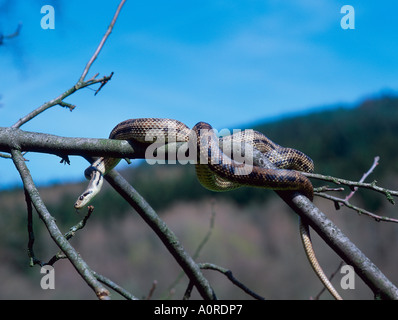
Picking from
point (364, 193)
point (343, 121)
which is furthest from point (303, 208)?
point (343, 121)

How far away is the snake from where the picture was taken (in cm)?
270

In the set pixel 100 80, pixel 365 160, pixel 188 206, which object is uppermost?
pixel 100 80

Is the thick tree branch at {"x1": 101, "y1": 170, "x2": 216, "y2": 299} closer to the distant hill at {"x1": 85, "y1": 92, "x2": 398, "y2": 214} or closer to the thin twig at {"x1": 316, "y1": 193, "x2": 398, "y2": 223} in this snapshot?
the thin twig at {"x1": 316, "y1": 193, "x2": 398, "y2": 223}

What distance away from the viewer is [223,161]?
9.14 feet

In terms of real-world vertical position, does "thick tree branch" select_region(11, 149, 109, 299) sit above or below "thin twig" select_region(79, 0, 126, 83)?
below

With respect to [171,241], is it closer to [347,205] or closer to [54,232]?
[54,232]

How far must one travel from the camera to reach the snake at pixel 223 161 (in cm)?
270

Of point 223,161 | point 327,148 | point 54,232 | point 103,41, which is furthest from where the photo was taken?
point 327,148

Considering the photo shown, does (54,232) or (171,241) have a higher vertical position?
(54,232)

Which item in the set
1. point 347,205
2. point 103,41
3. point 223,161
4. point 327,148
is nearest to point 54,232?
point 223,161

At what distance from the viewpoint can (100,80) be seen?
9.95 ft

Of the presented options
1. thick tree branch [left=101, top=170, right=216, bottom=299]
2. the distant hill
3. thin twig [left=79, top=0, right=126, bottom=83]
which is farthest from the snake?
the distant hill
